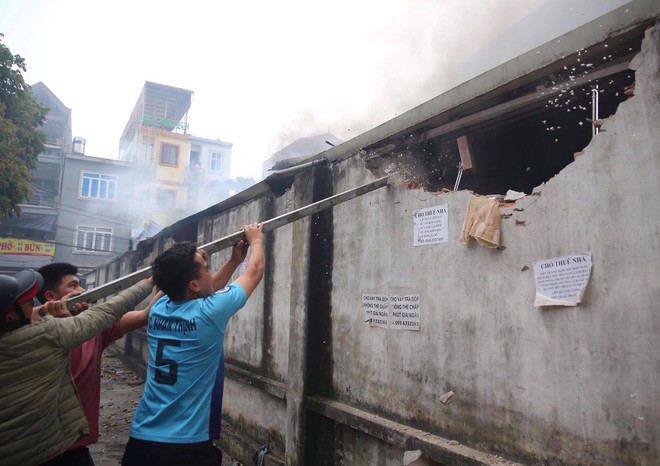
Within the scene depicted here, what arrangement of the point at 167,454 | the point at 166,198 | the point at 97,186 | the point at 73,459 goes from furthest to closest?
the point at 166,198 < the point at 97,186 < the point at 73,459 < the point at 167,454

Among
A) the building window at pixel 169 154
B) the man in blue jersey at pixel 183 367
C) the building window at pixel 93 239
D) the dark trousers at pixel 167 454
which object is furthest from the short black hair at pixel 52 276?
the building window at pixel 169 154

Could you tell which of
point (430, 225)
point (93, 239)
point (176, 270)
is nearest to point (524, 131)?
point (430, 225)

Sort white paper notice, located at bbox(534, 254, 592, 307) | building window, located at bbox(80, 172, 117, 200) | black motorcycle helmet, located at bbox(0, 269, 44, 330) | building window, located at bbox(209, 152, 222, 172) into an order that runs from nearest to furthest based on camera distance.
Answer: black motorcycle helmet, located at bbox(0, 269, 44, 330) → white paper notice, located at bbox(534, 254, 592, 307) → building window, located at bbox(80, 172, 117, 200) → building window, located at bbox(209, 152, 222, 172)

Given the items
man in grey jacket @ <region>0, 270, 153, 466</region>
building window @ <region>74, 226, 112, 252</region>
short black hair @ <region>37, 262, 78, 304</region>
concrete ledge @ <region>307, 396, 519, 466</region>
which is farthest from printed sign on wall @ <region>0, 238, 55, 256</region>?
man in grey jacket @ <region>0, 270, 153, 466</region>

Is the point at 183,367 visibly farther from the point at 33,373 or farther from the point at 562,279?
the point at 562,279

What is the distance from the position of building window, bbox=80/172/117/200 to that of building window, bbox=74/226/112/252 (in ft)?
7.92

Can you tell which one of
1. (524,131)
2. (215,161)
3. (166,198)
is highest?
(215,161)

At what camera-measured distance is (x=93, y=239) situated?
95.4ft

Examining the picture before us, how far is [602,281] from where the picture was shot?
92.5 inches

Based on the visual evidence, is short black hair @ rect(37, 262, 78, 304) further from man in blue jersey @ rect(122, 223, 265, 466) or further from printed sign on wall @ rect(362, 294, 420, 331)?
printed sign on wall @ rect(362, 294, 420, 331)

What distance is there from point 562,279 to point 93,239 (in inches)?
1263

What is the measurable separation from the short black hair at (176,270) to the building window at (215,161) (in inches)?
1493

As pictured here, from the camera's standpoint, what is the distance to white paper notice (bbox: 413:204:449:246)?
3.32 m

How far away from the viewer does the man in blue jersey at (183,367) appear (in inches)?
88.8
